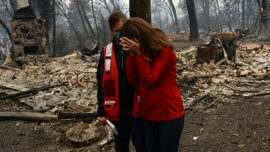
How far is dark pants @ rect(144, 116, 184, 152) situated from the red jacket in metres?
0.06

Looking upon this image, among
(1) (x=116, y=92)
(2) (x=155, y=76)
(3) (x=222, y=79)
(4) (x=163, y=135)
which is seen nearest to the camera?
(2) (x=155, y=76)

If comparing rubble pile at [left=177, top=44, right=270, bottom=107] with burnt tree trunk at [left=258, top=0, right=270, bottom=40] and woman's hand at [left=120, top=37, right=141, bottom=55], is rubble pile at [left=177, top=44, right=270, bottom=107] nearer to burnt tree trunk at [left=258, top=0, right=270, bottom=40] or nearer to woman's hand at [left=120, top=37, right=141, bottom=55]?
woman's hand at [left=120, top=37, right=141, bottom=55]

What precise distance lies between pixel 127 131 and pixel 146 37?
3.93 feet

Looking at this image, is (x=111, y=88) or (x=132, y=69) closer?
(x=132, y=69)

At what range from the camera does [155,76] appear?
1718 mm

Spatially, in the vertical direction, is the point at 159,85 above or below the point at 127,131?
above

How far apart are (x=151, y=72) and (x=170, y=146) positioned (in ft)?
2.23

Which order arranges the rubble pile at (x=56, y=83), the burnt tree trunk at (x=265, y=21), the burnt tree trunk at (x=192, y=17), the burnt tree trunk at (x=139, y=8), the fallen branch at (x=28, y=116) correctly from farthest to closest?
the burnt tree trunk at (x=192, y=17)
the burnt tree trunk at (x=265, y=21)
the rubble pile at (x=56, y=83)
the fallen branch at (x=28, y=116)
the burnt tree trunk at (x=139, y=8)

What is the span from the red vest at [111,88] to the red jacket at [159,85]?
0.44m

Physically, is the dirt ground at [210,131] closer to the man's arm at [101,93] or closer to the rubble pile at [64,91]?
the rubble pile at [64,91]

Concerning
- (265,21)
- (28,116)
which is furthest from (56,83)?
(265,21)

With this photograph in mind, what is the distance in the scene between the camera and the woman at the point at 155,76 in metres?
1.75

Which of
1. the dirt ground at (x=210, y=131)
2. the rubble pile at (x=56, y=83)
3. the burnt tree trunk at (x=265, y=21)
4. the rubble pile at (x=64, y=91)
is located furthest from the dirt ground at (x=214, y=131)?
the burnt tree trunk at (x=265, y=21)

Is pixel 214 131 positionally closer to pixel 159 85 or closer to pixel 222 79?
pixel 159 85
